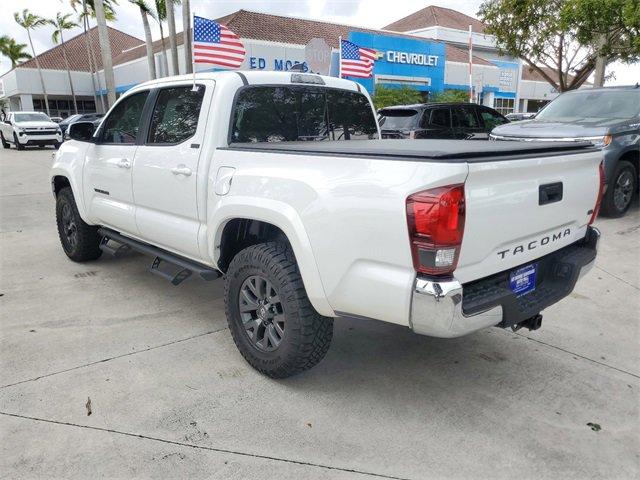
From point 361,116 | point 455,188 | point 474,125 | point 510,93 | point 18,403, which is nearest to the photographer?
point 455,188

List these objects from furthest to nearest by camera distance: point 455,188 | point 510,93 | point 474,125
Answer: point 510,93 < point 474,125 < point 455,188

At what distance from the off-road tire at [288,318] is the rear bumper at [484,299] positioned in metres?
0.68

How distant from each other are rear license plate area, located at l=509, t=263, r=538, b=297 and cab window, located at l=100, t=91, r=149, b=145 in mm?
3107

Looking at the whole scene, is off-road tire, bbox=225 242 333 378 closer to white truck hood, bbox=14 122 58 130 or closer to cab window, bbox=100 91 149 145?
cab window, bbox=100 91 149 145

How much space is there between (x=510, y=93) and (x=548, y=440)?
4031 centimetres

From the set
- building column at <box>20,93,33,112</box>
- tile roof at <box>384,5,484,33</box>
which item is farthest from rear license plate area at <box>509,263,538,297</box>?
building column at <box>20,93,33,112</box>

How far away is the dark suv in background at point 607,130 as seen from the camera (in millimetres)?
7180

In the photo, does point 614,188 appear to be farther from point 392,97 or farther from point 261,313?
point 392,97

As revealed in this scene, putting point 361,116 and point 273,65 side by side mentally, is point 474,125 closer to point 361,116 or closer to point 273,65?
point 361,116

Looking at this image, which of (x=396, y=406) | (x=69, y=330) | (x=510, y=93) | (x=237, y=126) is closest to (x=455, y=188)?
(x=396, y=406)

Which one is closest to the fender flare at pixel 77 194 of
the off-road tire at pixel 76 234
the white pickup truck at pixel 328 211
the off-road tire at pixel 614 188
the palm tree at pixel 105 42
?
the off-road tire at pixel 76 234

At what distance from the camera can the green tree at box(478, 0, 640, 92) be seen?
1215cm

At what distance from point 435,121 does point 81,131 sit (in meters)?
7.29

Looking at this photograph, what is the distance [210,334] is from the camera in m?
4.06
